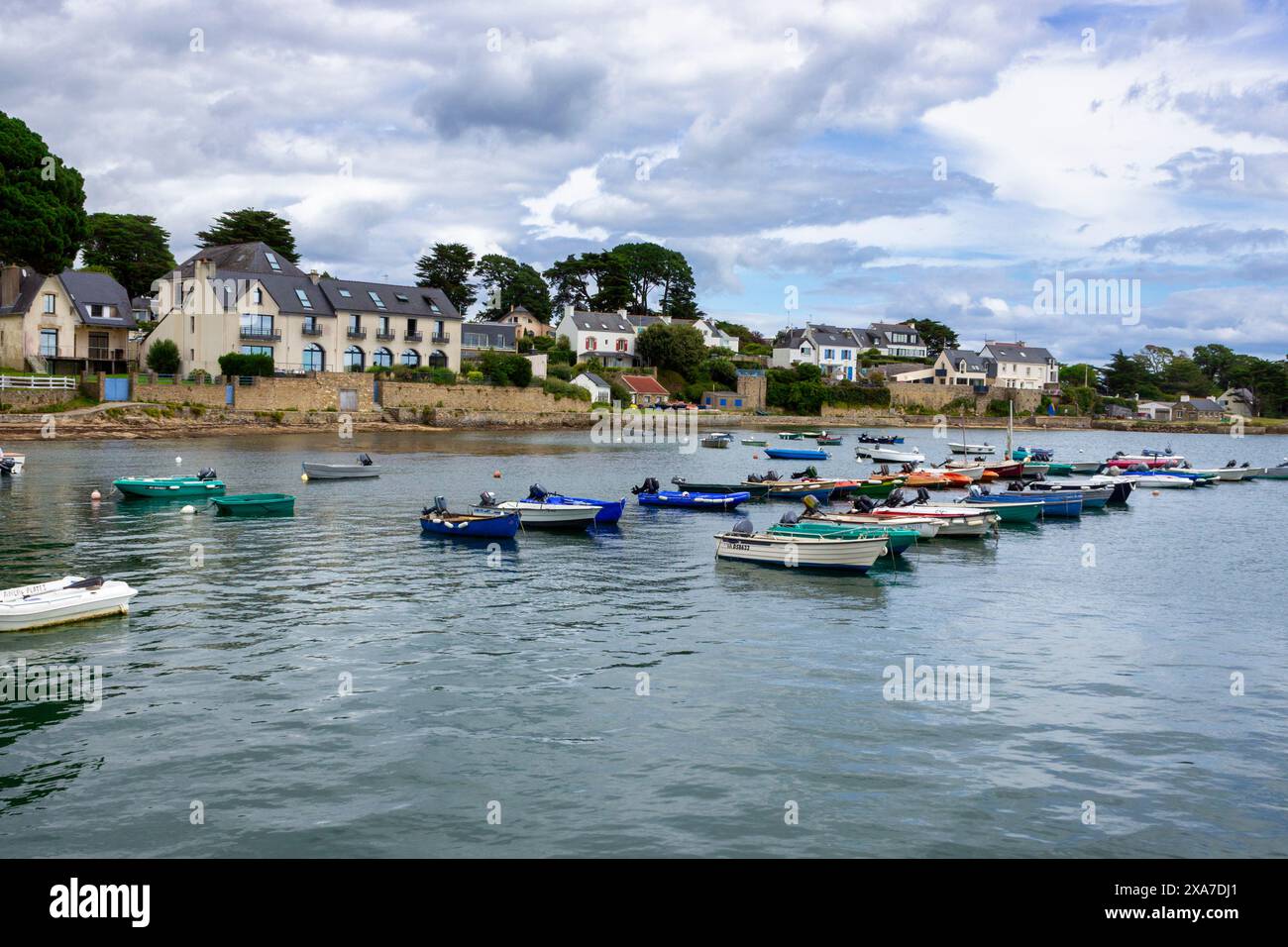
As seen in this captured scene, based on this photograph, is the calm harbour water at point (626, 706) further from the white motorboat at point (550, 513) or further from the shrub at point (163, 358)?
the shrub at point (163, 358)

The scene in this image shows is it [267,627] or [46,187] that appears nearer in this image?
[267,627]

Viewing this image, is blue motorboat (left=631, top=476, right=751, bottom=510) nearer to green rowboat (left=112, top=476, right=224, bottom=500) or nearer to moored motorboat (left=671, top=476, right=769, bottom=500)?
moored motorboat (left=671, top=476, right=769, bottom=500)

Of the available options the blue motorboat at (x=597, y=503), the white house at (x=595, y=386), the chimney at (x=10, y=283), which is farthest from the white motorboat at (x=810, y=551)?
the white house at (x=595, y=386)

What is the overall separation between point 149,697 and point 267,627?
5638mm

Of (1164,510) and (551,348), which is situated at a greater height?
(551,348)

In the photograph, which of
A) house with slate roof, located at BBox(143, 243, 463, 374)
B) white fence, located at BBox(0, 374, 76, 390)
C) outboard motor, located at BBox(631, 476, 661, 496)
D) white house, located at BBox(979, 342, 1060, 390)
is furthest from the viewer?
white house, located at BBox(979, 342, 1060, 390)

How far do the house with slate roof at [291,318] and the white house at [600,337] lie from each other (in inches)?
1202

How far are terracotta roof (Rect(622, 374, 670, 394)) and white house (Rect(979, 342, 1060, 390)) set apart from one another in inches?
2864

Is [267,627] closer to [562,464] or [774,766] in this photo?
[774,766]

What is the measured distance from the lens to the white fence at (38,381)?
Answer: 78.2 metres

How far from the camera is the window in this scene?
100375mm

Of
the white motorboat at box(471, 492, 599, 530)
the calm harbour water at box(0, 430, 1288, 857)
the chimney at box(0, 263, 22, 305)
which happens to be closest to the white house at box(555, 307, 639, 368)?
the chimney at box(0, 263, 22, 305)

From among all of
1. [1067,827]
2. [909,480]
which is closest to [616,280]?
[909,480]

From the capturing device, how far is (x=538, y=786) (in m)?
16.0
